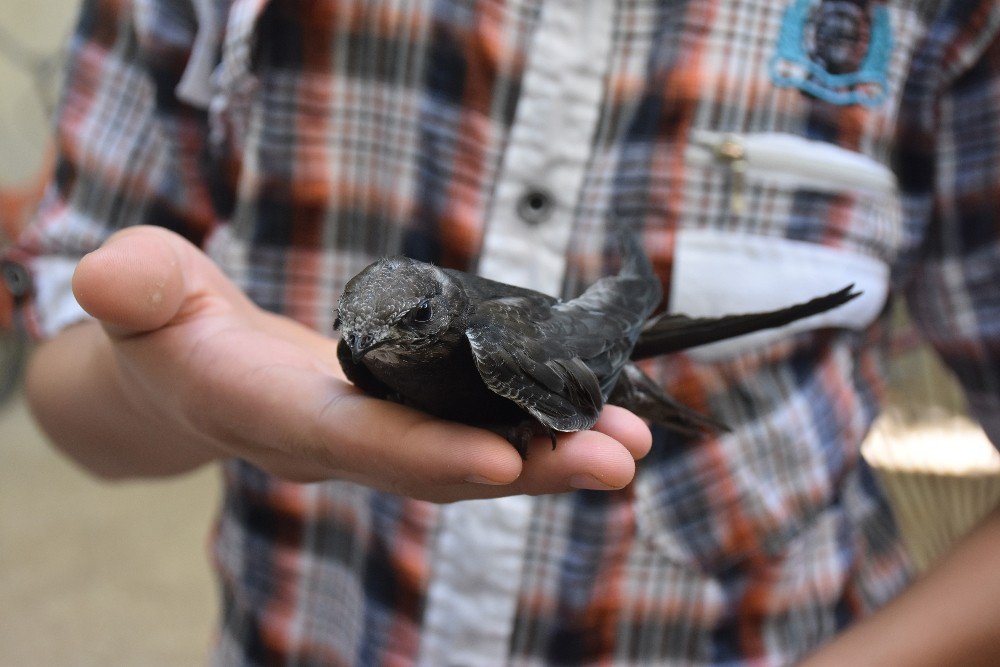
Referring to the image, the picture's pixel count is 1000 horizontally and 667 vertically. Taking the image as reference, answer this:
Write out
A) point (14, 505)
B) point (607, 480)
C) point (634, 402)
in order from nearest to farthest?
1. point (607, 480)
2. point (634, 402)
3. point (14, 505)

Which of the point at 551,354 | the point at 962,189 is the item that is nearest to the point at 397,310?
the point at 551,354

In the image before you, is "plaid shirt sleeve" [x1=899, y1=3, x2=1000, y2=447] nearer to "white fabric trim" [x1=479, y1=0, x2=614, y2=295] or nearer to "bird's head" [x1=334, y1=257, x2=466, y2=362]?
"white fabric trim" [x1=479, y1=0, x2=614, y2=295]

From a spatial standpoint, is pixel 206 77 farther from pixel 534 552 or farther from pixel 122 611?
pixel 122 611

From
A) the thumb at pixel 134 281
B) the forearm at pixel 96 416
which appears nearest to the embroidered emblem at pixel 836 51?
the thumb at pixel 134 281

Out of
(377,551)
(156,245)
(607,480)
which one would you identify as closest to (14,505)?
(377,551)

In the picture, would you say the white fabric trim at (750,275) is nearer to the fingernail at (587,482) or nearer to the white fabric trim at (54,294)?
the fingernail at (587,482)

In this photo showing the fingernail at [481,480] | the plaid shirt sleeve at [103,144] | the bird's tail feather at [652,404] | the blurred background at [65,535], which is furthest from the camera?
the blurred background at [65,535]

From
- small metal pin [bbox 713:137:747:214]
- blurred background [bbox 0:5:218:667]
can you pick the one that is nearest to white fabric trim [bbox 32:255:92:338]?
small metal pin [bbox 713:137:747:214]
